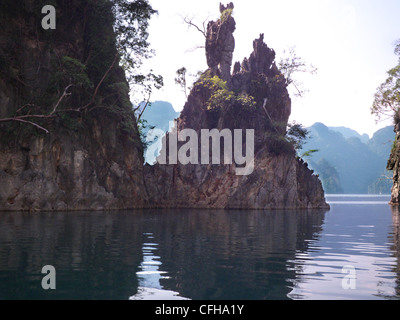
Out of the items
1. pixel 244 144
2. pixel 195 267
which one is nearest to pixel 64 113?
pixel 244 144

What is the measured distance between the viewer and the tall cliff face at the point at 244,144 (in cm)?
5431

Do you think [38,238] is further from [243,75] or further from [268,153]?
[243,75]

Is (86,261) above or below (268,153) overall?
below

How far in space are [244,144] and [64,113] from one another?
27.1m

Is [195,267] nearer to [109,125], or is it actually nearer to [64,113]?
[64,113]

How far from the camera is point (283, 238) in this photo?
1738cm

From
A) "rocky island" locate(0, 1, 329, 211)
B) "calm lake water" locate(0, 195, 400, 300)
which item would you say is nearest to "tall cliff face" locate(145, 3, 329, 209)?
"rocky island" locate(0, 1, 329, 211)

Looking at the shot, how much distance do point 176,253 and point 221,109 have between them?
47.3 meters

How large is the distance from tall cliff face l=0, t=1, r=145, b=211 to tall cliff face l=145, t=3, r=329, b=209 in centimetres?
1031

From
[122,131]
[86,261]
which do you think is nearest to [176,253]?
[86,261]

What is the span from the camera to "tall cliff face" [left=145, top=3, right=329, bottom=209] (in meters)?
54.3

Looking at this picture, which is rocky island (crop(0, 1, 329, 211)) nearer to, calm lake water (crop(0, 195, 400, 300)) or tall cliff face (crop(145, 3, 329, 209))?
tall cliff face (crop(145, 3, 329, 209))

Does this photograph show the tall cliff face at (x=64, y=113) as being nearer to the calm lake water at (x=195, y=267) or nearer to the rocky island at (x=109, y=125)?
the rocky island at (x=109, y=125)
